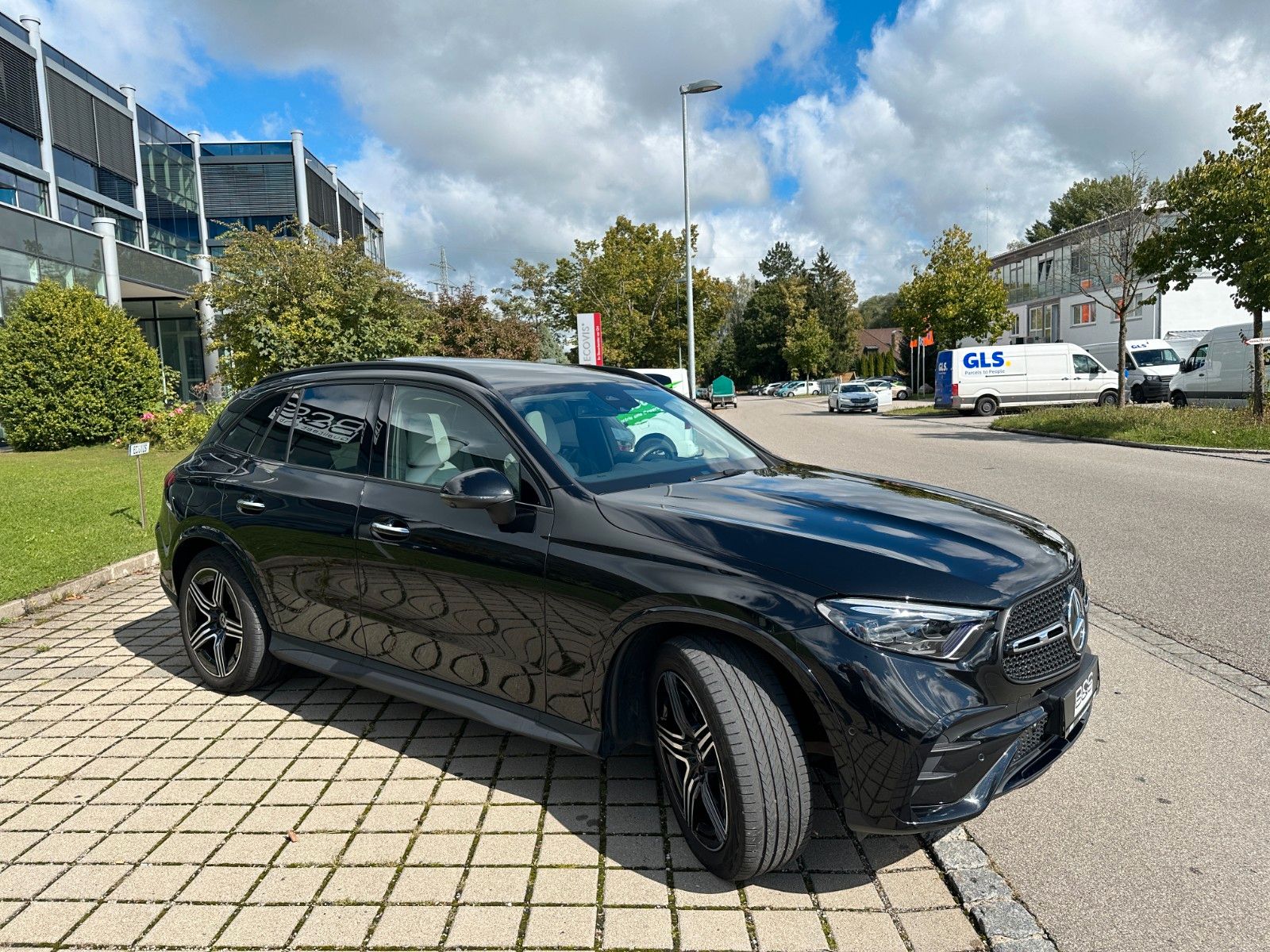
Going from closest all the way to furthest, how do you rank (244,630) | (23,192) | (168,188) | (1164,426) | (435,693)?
(435,693) < (244,630) < (1164,426) < (23,192) < (168,188)

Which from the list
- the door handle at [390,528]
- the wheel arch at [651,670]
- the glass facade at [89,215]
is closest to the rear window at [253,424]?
the door handle at [390,528]

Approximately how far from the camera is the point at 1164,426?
18.5 m

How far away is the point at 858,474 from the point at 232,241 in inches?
747

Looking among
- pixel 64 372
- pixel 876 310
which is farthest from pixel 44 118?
pixel 876 310

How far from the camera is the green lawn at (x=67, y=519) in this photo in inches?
293

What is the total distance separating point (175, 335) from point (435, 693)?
3815 cm

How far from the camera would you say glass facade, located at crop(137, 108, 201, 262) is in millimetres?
41625

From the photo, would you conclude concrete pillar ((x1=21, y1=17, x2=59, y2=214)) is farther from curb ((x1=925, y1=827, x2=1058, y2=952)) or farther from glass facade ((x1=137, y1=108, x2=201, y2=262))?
curb ((x1=925, y1=827, x2=1058, y2=952))

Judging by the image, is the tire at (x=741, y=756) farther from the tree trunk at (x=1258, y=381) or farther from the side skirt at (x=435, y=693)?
the tree trunk at (x=1258, y=381)

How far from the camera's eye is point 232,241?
63.6 feet

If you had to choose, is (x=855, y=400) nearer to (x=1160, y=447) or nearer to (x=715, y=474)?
(x=1160, y=447)

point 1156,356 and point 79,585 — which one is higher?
point 1156,356

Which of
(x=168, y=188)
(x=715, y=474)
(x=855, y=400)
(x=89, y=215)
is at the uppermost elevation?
(x=168, y=188)

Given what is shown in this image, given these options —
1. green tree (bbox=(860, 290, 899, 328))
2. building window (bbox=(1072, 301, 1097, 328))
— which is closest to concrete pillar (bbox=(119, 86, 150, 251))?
building window (bbox=(1072, 301, 1097, 328))
